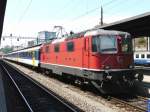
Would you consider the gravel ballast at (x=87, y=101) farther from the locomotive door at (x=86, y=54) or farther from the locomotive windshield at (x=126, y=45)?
the locomotive windshield at (x=126, y=45)

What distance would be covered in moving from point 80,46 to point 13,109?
577 centimetres

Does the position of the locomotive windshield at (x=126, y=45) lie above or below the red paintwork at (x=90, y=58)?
above

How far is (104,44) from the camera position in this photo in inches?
609

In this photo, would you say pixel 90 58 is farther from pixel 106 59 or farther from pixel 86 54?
pixel 106 59

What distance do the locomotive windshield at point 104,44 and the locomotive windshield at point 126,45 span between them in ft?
1.44

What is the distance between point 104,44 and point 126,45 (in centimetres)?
118

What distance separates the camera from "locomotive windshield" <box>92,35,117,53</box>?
15.4 m

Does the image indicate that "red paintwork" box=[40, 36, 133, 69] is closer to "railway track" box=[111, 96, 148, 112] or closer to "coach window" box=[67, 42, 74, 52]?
"coach window" box=[67, 42, 74, 52]

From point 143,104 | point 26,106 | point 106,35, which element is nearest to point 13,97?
point 26,106

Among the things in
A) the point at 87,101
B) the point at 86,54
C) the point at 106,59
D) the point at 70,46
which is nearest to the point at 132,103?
the point at 87,101

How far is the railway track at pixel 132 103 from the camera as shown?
1258 cm

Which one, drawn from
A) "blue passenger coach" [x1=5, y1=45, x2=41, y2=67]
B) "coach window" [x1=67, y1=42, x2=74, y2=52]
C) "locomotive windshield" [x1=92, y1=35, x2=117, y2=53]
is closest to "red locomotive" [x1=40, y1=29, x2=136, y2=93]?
"locomotive windshield" [x1=92, y1=35, x2=117, y2=53]

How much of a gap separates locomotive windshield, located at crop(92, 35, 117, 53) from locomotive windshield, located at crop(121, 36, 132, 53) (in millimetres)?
440

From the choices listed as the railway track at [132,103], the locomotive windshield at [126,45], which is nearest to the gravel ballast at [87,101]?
the railway track at [132,103]
